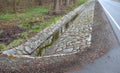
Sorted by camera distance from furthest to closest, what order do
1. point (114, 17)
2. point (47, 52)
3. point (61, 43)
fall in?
point (114, 17) < point (61, 43) < point (47, 52)

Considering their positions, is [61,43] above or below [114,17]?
below

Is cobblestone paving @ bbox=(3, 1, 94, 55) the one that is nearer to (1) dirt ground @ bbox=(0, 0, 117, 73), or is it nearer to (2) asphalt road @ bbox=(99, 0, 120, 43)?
(1) dirt ground @ bbox=(0, 0, 117, 73)

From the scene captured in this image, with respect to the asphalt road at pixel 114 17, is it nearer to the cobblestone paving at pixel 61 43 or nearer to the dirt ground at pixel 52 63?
the cobblestone paving at pixel 61 43


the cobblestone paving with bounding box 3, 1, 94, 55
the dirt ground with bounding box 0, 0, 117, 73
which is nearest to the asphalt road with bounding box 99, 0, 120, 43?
the cobblestone paving with bounding box 3, 1, 94, 55

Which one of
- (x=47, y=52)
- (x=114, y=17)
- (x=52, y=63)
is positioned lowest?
(x=47, y=52)

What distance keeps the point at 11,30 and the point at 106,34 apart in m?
5.65

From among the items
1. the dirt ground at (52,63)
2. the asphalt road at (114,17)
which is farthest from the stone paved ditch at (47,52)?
the asphalt road at (114,17)

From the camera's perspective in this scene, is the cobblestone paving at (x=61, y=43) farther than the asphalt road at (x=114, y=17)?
No

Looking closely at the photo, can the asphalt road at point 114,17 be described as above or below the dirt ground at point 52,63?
above

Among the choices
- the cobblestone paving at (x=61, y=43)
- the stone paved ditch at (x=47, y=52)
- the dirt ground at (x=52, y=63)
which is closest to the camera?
the dirt ground at (x=52, y=63)

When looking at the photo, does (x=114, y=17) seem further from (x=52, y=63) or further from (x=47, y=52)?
(x=52, y=63)

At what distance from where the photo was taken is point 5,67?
28.0 feet

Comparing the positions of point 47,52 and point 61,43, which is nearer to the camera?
point 47,52

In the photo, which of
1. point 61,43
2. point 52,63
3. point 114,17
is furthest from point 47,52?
point 114,17
